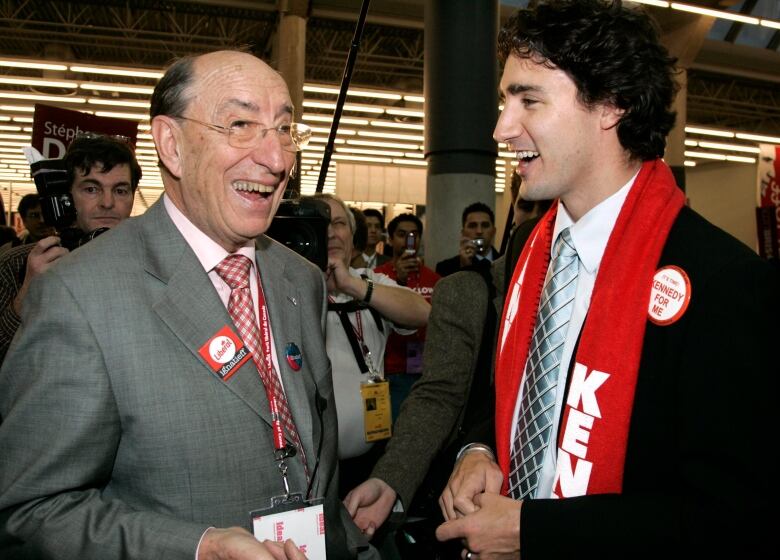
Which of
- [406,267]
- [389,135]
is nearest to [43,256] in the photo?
[406,267]

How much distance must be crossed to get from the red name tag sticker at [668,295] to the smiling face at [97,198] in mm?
1970

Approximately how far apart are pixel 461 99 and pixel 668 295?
4.21 m

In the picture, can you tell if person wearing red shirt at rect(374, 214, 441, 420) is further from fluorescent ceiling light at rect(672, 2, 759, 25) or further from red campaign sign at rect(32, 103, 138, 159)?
fluorescent ceiling light at rect(672, 2, 759, 25)

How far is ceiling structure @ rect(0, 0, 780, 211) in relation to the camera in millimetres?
10875

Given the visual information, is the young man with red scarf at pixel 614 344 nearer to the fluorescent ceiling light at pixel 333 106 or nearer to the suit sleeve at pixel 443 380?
the suit sleeve at pixel 443 380

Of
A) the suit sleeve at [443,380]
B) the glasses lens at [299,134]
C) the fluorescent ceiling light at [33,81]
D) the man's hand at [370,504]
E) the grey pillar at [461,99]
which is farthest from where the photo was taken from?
the fluorescent ceiling light at [33,81]

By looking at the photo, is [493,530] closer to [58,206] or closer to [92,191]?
[58,206]

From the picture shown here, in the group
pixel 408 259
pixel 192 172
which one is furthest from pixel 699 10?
pixel 192 172

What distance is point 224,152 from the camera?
1.41 m

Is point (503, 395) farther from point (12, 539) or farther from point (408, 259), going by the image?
point (408, 259)

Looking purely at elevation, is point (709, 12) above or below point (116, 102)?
below

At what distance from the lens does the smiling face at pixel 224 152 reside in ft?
4.62

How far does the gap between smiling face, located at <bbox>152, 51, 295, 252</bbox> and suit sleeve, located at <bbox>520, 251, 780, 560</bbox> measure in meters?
0.86

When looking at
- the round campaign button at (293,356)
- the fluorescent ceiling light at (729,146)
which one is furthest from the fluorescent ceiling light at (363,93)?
the round campaign button at (293,356)
